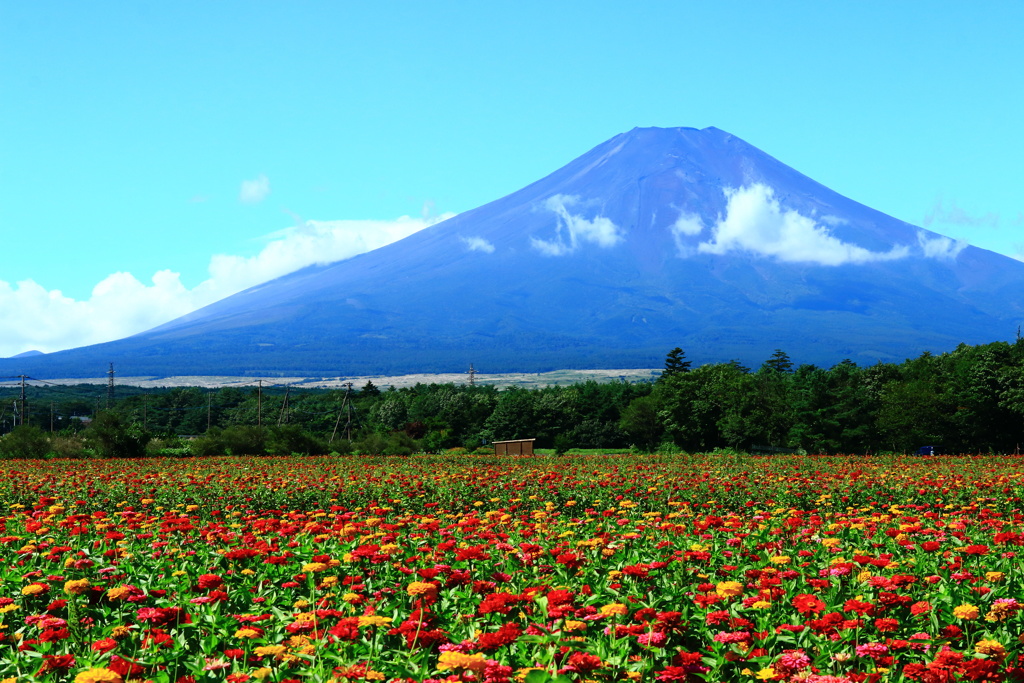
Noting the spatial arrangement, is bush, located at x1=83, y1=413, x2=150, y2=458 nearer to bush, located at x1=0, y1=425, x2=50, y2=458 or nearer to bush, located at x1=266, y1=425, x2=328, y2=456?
bush, located at x1=0, y1=425, x2=50, y2=458

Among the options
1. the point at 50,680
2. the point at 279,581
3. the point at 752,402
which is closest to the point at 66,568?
the point at 279,581

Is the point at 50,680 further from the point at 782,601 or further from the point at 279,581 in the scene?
the point at 782,601

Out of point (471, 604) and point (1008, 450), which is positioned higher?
point (471, 604)

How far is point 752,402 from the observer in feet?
201

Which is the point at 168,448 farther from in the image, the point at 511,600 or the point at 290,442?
the point at 511,600

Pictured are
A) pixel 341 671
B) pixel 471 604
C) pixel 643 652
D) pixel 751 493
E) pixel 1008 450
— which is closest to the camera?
pixel 341 671

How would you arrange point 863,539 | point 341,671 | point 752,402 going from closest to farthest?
point 341,671, point 863,539, point 752,402

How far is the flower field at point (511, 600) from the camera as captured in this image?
4719 mm

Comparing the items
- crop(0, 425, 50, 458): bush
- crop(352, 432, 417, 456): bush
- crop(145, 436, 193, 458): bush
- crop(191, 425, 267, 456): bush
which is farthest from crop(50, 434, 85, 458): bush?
crop(352, 432, 417, 456): bush

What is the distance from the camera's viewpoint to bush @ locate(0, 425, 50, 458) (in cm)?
2966

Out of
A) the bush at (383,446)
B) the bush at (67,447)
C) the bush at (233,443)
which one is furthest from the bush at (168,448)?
the bush at (383,446)

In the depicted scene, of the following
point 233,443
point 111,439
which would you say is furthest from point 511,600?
point 233,443

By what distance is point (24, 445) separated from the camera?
29703 mm

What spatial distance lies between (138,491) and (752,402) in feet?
170
